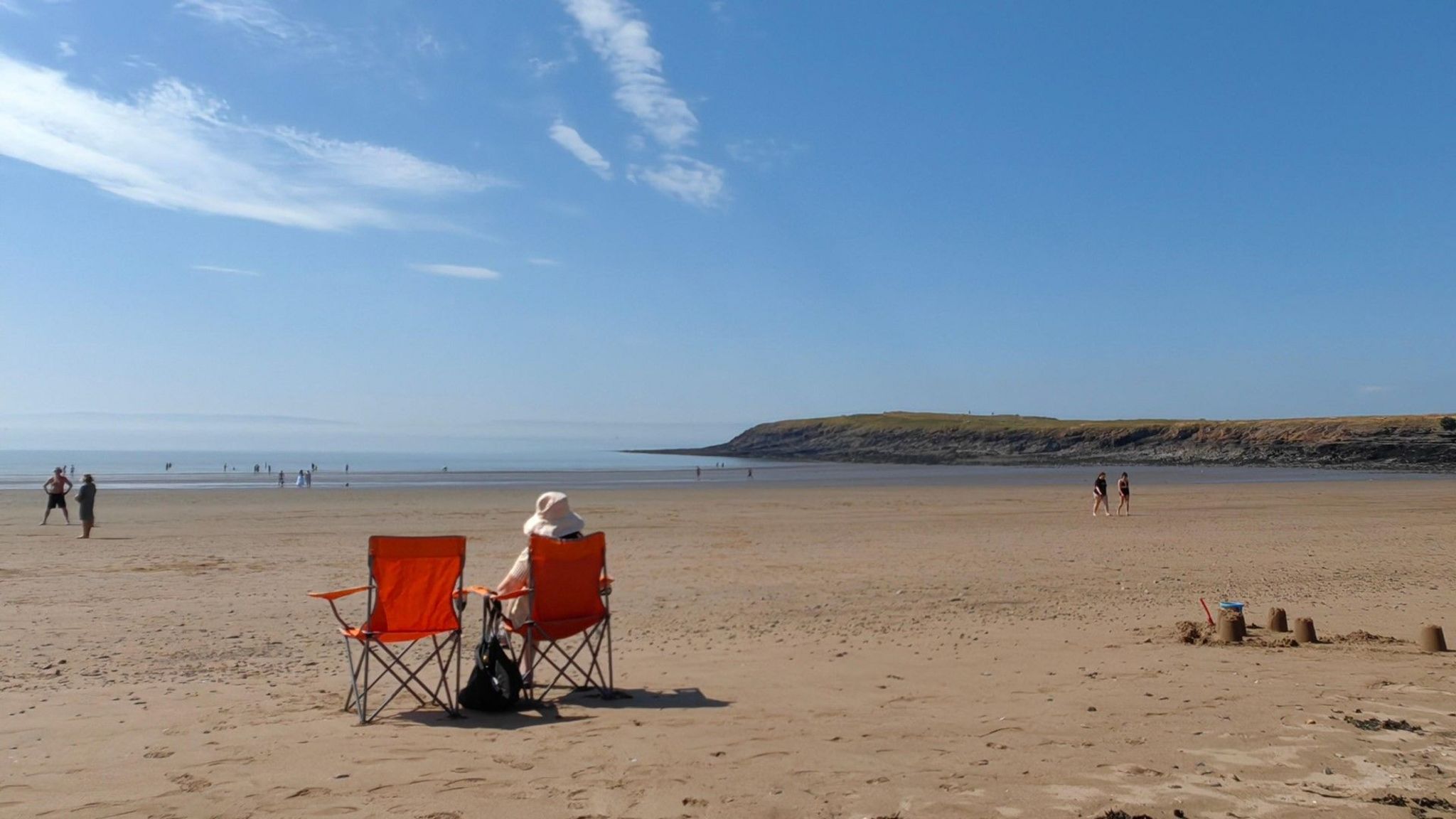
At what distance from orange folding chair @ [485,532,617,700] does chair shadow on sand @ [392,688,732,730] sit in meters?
0.11

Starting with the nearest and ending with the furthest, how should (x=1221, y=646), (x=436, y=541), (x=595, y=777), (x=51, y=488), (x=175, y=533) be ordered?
(x=595, y=777) < (x=436, y=541) < (x=1221, y=646) < (x=175, y=533) < (x=51, y=488)

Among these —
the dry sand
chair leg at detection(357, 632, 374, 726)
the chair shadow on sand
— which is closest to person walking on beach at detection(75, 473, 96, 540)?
the dry sand

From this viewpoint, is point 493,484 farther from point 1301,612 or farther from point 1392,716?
point 1392,716

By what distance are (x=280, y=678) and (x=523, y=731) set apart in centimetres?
239

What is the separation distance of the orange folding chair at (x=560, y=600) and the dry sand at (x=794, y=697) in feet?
1.32

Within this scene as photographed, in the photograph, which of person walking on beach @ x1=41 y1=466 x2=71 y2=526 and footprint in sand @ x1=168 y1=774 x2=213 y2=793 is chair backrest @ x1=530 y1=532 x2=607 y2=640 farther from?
person walking on beach @ x1=41 y1=466 x2=71 y2=526

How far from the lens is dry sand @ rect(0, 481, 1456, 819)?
4230 millimetres

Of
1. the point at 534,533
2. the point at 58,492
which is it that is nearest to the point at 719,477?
the point at 58,492

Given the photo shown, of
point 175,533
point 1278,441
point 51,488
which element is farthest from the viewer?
point 1278,441

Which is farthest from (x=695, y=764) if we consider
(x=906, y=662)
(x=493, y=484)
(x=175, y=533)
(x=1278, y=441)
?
(x=1278, y=441)

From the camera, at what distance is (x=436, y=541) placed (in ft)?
19.7

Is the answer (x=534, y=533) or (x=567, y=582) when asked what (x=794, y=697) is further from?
(x=534, y=533)

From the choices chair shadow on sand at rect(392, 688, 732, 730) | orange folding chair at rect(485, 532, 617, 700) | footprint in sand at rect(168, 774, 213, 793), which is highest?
orange folding chair at rect(485, 532, 617, 700)

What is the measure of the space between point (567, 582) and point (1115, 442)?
88944 mm
